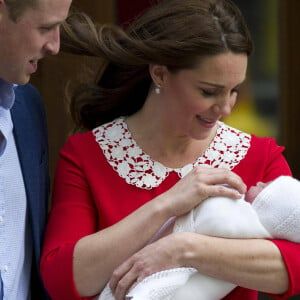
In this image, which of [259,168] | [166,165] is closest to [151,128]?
[166,165]

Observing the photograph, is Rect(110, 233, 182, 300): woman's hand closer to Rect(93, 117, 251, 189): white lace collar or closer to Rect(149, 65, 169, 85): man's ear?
Rect(93, 117, 251, 189): white lace collar

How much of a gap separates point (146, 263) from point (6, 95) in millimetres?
647

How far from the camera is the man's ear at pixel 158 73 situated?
11.2ft

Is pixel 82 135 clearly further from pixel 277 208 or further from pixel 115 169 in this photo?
pixel 277 208

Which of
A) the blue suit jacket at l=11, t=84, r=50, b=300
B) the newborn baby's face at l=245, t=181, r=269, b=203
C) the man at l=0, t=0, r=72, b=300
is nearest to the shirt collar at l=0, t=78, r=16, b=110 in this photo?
the man at l=0, t=0, r=72, b=300

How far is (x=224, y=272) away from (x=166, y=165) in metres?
0.52

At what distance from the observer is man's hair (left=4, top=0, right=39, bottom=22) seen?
2900 mm

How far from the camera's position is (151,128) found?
3490 millimetres

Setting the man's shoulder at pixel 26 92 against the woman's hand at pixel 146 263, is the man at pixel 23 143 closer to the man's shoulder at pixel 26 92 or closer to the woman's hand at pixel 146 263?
the man's shoulder at pixel 26 92

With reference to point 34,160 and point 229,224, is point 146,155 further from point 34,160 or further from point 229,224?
point 229,224

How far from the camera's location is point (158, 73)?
3.43 m

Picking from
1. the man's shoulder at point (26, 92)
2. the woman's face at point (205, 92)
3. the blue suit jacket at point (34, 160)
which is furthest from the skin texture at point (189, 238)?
the man's shoulder at point (26, 92)

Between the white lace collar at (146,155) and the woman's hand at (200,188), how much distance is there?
9.6 inches

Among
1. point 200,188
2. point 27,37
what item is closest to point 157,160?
point 200,188
